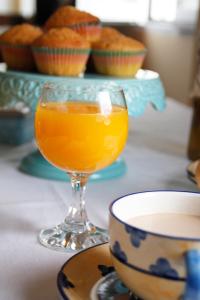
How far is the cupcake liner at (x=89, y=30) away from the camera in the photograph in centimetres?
104

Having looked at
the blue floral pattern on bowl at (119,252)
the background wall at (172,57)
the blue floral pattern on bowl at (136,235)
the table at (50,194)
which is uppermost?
the blue floral pattern on bowl at (136,235)

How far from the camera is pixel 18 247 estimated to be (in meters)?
0.61

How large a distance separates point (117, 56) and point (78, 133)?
0.37m

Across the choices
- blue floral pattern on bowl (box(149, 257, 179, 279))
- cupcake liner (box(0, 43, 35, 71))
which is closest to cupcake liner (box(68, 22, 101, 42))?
cupcake liner (box(0, 43, 35, 71))

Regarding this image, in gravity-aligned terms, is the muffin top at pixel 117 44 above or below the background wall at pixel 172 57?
above

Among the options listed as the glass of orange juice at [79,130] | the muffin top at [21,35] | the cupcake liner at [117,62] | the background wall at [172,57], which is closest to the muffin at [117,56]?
the cupcake liner at [117,62]

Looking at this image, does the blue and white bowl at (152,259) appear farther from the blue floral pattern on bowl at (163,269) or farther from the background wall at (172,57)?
the background wall at (172,57)

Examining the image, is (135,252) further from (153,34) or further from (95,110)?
(153,34)

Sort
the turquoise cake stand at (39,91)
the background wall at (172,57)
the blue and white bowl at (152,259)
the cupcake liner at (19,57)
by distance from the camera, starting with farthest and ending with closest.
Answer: the background wall at (172,57) < the cupcake liner at (19,57) < the turquoise cake stand at (39,91) < the blue and white bowl at (152,259)

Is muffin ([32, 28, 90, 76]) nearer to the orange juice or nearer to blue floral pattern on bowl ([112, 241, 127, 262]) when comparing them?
the orange juice

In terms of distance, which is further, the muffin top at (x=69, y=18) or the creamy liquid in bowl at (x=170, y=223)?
the muffin top at (x=69, y=18)

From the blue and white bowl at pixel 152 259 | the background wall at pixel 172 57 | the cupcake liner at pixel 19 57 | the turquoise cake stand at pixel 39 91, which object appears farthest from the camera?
the background wall at pixel 172 57

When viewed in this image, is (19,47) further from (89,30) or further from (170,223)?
(170,223)

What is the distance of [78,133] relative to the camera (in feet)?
2.16
